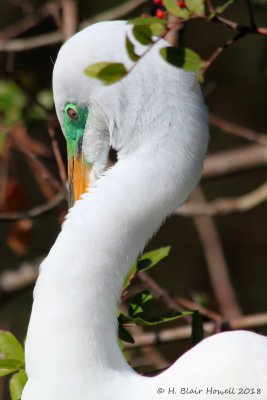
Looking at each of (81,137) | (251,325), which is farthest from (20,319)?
(81,137)

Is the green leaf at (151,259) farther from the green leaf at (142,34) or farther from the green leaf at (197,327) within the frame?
the green leaf at (142,34)

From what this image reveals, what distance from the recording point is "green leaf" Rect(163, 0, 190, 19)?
1.44m

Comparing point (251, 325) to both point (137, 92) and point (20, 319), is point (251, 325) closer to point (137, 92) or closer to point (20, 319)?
point (137, 92)

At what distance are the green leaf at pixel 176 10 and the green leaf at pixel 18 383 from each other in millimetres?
626

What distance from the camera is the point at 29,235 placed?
110 inches


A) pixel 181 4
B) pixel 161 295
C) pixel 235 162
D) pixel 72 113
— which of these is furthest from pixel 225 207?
pixel 181 4

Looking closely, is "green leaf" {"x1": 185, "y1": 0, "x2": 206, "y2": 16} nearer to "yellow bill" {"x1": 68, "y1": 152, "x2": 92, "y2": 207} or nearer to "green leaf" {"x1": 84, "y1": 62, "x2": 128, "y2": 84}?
"green leaf" {"x1": 84, "y1": 62, "x2": 128, "y2": 84}

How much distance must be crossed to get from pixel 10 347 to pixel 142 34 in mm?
560

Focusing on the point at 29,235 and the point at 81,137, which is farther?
the point at 29,235

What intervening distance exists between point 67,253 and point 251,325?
85cm

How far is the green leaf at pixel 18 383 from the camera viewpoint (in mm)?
1561

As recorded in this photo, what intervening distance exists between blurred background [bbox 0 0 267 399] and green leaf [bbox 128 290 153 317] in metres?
1.00

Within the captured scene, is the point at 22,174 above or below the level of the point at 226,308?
below

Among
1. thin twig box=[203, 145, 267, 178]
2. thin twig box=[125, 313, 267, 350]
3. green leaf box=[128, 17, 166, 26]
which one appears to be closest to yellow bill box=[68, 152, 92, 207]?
green leaf box=[128, 17, 166, 26]
